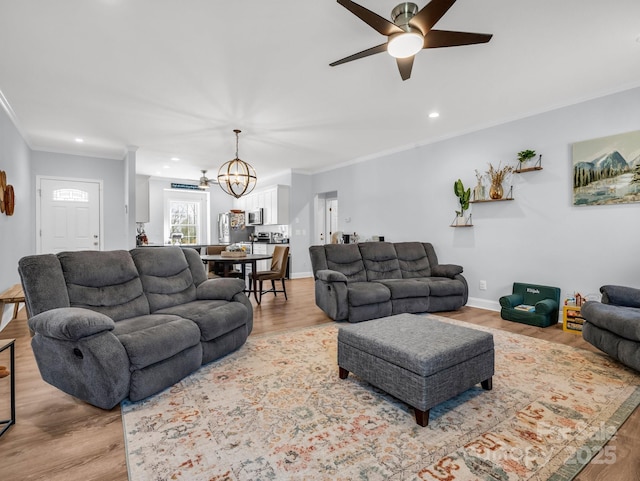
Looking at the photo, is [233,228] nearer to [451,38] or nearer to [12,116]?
[12,116]

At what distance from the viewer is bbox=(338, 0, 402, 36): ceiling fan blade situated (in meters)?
1.90

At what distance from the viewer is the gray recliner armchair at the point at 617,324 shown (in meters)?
2.44

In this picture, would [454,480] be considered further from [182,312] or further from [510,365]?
[182,312]

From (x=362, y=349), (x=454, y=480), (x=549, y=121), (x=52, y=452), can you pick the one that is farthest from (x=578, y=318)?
(x=52, y=452)

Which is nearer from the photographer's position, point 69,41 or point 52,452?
point 52,452

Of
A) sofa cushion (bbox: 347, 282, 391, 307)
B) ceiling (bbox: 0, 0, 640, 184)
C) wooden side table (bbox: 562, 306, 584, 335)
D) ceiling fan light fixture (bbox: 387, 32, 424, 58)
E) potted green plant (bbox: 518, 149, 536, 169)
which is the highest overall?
ceiling (bbox: 0, 0, 640, 184)

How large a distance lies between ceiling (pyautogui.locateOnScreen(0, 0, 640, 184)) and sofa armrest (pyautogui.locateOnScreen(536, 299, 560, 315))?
2.41 meters

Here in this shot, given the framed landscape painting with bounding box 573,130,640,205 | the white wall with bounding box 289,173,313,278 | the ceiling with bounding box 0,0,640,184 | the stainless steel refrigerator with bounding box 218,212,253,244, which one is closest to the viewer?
the ceiling with bounding box 0,0,640,184

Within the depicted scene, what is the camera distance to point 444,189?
17.3 ft

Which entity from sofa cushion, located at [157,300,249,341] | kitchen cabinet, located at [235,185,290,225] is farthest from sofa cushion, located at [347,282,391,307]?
kitchen cabinet, located at [235,185,290,225]

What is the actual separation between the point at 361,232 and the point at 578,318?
13.0ft

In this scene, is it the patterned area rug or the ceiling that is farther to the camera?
the ceiling

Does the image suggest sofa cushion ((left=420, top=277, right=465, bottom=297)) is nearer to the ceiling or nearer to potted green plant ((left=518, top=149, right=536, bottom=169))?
potted green plant ((left=518, top=149, right=536, bottom=169))

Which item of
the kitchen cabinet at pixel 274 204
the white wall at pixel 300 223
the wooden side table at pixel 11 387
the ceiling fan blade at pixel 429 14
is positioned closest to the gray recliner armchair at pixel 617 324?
the ceiling fan blade at pixel 429 14
